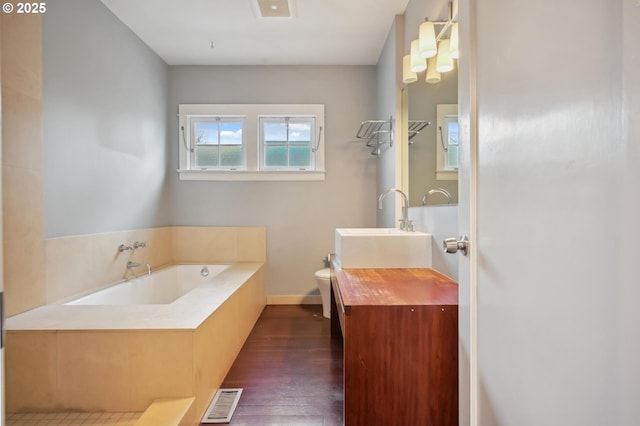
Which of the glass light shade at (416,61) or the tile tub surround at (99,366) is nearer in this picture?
the tile tub surround at (99,366)

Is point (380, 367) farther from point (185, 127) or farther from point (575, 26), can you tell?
point (185, 127)

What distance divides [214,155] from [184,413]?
2576mm

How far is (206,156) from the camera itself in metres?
3.37

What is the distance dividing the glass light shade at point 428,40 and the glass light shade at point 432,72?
81 mm

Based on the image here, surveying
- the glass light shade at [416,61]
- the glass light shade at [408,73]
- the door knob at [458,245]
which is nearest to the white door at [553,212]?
the door knob at [458,245]

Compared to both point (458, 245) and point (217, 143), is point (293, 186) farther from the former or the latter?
point (458, 245)

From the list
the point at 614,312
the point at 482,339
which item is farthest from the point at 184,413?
the point at 614,312

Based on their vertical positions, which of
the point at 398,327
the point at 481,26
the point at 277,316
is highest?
the point at 481,26

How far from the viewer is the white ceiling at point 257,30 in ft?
7.73

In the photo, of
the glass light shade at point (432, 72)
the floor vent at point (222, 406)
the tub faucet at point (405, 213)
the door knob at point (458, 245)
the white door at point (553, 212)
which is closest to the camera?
the white door at point (553, 212)

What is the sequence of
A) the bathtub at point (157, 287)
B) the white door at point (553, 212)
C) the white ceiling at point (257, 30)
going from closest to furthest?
the white door at point (553, 212)
the bathtub at point (157, 287)
the white ceiling at point (257, 30)

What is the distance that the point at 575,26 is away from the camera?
519mm

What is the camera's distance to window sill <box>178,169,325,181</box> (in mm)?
3285

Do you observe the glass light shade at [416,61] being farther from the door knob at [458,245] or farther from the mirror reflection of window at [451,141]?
the door knob at [458,245]
